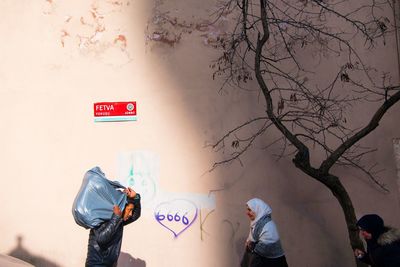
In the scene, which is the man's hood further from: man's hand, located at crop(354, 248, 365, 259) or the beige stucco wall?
the beige stucco wall

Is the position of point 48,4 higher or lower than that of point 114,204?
higher

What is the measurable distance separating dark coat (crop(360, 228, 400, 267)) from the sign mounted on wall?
11.2 ft

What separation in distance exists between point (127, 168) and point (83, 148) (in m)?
0.60

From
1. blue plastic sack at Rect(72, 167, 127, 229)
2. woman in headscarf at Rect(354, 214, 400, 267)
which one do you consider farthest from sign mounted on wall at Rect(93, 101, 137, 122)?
woman in headscarf at Rect(354, 214, 400, 267)

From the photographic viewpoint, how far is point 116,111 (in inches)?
278

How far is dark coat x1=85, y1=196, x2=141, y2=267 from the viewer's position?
5102 mm

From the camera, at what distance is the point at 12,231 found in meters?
7.17

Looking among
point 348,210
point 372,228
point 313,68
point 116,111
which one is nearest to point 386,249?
point 372,228

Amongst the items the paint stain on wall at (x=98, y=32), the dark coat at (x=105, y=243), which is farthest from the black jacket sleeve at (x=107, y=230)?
the paint stain on wall at (x=98, y=32)

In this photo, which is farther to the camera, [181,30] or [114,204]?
[181,30]

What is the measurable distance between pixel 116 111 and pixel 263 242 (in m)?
2.57

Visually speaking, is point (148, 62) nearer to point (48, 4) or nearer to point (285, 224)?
point (48, 4)

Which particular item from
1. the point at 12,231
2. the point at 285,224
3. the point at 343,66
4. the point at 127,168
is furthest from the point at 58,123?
the point at 343,66

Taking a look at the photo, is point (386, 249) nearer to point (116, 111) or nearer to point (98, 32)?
point (116, 111)
